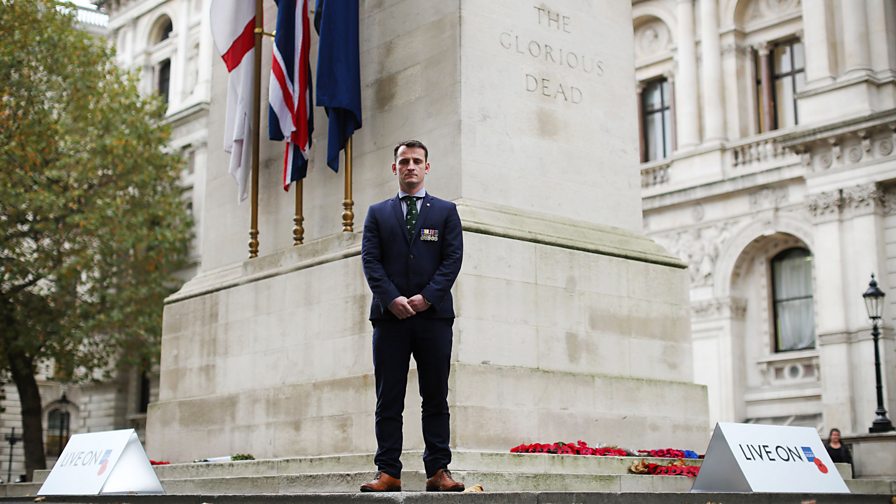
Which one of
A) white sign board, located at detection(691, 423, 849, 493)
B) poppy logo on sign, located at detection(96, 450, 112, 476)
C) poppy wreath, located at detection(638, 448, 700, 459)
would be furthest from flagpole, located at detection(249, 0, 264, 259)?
white sign board, located at detection(691, 423, 849, 493)

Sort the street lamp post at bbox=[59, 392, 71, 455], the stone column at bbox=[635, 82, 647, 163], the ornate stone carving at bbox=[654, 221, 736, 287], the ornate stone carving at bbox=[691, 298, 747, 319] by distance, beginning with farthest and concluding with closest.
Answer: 1. the street lamp post at bbox=[59, 392, 71, 455]
2. the stone column at bbox=[635, 82, 647, 163]
3. the ornate stone carving at bbox=[654, 221, 736, 287]
4. the ornate stone carving at bbox=[691, 298, 747, 319]

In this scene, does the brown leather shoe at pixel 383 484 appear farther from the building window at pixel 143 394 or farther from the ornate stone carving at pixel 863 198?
the building window at pixel 143 394

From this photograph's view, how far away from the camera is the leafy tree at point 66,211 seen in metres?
31.5

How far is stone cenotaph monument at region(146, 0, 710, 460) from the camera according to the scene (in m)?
10.8

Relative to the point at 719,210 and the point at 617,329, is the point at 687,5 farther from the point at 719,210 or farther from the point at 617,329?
the point at 617,329

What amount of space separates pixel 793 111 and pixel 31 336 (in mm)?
21937

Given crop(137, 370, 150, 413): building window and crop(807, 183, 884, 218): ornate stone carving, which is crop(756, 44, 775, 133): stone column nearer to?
crop(807, 183, 884, 218): ornate stone carving

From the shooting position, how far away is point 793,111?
3359 cm

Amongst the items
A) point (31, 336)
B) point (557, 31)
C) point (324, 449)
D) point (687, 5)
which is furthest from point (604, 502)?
point (687, 5)

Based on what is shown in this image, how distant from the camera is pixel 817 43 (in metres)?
31.2

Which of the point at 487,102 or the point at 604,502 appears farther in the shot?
the point at 487,102

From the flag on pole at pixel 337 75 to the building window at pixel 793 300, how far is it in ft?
73.5

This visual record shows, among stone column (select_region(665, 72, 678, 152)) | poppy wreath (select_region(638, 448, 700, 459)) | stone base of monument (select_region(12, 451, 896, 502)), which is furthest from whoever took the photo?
stone column (select_region(665, 72, 678, 152))

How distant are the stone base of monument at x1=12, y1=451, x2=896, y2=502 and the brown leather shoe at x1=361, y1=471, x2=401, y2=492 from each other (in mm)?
1067
